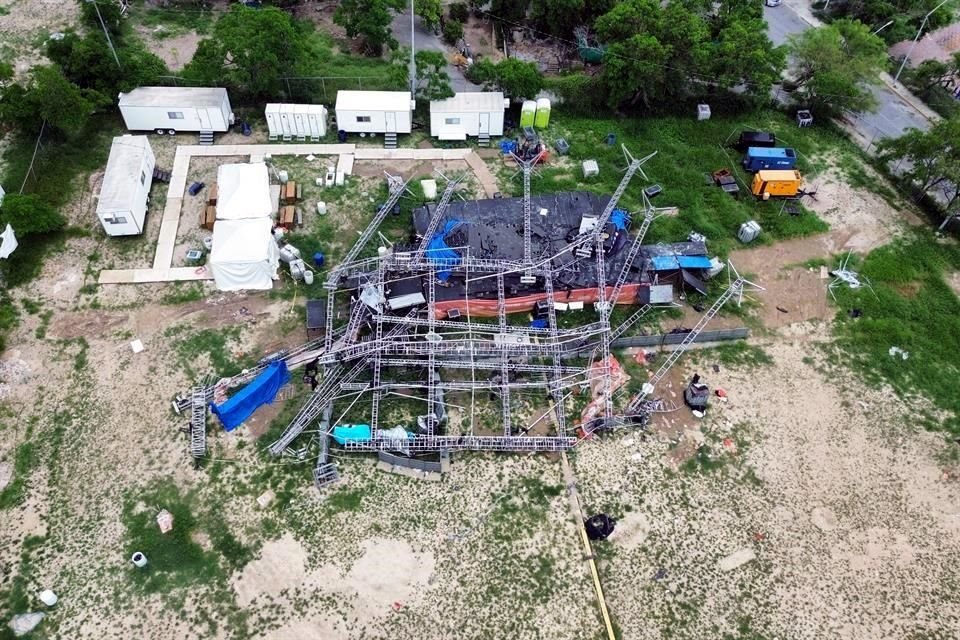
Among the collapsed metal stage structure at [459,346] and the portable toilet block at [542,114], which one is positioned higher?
the portable toilet block at [542,114]

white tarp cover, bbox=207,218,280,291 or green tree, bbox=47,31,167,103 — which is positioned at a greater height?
green tree, bbox=47,31,167,103

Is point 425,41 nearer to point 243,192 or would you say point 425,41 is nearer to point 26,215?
point 243,192

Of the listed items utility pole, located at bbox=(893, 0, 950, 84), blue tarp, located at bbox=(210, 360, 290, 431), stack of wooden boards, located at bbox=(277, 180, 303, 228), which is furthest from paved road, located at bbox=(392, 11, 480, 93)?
utility pole, located at bbox=(893, 0, 950, 84)

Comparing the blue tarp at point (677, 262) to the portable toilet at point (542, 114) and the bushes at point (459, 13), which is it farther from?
the bushes at point (459, 13)

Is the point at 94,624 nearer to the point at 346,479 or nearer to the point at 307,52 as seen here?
the point at 346,479

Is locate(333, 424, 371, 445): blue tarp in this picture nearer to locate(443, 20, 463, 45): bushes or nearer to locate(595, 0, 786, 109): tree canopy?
locate(595, 0, 786, 109): tree canopy

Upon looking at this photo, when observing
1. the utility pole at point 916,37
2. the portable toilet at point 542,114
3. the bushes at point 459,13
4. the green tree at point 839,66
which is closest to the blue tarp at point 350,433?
the portable toilet at point 542,114
